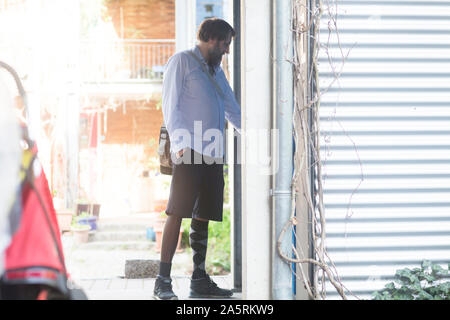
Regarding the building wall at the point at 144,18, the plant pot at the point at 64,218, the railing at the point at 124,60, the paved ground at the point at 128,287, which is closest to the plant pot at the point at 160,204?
the plant pot at the point at 64,218

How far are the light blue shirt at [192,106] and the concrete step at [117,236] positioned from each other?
207 inches

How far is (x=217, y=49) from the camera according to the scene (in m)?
3.75

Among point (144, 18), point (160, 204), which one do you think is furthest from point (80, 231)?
point (144, 18)

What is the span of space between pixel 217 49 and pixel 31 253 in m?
2.26

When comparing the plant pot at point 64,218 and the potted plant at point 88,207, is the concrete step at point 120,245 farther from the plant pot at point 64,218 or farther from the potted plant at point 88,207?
the potted plant at point 88,207

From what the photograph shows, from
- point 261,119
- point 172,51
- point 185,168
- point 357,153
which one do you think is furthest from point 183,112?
point 172,51

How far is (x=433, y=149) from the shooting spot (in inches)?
125

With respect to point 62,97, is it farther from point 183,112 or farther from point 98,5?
point 183,112

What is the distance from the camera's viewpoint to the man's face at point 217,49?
3.73 metres

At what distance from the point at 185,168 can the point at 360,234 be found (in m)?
1.17

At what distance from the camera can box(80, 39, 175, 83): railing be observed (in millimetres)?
10195

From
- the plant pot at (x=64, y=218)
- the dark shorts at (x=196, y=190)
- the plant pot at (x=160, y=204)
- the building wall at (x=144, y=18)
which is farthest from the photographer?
the building wall at (x=144, y=18)

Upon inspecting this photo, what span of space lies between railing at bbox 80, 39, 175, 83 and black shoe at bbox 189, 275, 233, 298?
23.0 ft

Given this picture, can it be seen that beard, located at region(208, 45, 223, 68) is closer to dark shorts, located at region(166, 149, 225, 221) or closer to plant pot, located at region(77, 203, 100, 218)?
dark shorts, located at region(166, 149, 225, 221)
